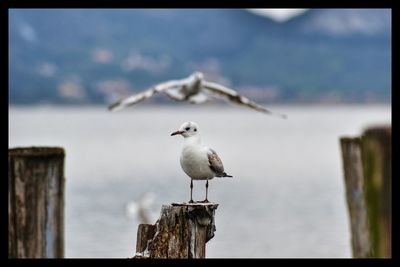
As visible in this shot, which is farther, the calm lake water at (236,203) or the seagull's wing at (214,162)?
the calm lake water at (236,203)

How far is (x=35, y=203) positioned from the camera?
575 centimetres

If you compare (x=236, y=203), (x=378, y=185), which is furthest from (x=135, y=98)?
(x=236, y=203)

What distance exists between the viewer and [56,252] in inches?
227

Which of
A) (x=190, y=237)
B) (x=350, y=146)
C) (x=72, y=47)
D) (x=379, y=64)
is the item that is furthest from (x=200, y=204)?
(x=72, y=47)

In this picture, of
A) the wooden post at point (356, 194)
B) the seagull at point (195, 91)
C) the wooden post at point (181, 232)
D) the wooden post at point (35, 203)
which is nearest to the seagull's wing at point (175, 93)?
the seagull at point (195, 91)

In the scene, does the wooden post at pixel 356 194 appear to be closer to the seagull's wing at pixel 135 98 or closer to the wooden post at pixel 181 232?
the seagull's wing at pixel 135 98

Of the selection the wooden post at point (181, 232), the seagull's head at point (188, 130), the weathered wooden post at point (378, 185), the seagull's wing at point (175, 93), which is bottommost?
the wooden post at point (181, 232)

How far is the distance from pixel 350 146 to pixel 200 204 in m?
3.30

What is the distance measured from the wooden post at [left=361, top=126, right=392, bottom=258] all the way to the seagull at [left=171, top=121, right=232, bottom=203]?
0.94 metres

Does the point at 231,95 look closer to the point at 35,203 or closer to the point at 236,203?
the point at 35,203

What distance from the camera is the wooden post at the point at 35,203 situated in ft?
18.8
